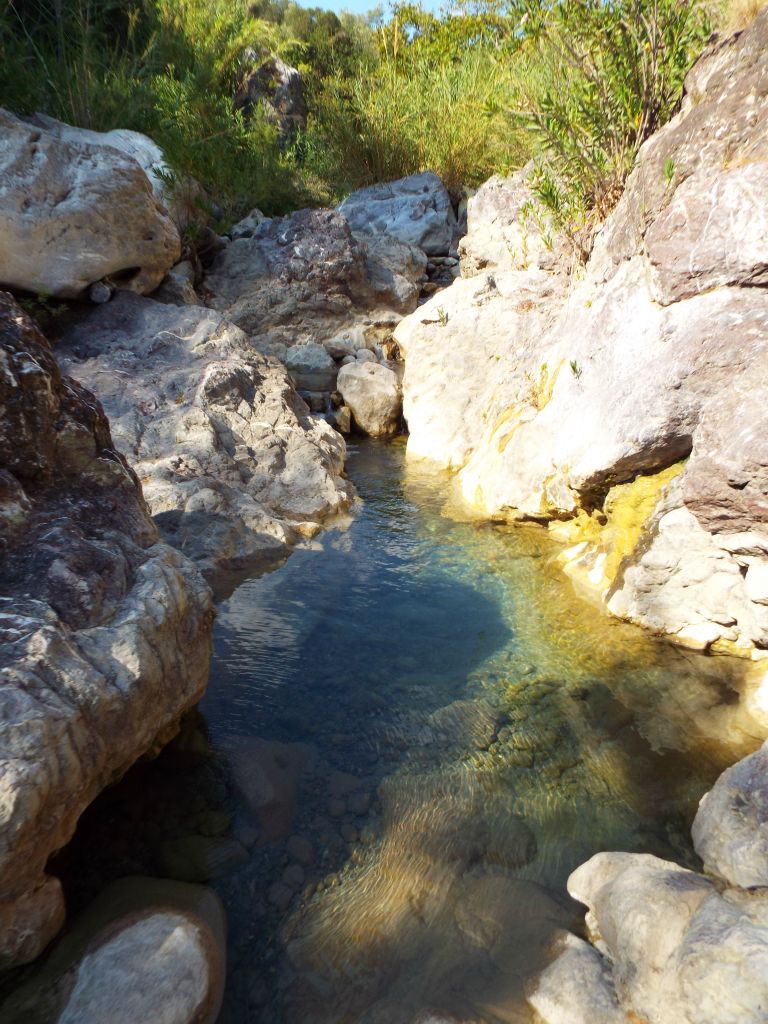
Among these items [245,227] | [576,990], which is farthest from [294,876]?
[245,227]

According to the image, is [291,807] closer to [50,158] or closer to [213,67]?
[50,158]

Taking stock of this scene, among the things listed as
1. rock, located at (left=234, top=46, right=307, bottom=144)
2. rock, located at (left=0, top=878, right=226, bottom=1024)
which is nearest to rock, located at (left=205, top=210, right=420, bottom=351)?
rock, located at (left=234, top=46, right=307, bottom=144)

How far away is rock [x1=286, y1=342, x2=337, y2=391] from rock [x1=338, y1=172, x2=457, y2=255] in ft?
12.2

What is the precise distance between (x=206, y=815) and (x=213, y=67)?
38.3ft

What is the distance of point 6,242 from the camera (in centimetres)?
550

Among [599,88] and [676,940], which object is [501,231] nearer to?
[599,88]

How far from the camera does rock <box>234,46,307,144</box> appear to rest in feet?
44.1

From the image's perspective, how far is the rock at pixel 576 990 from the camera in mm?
1638

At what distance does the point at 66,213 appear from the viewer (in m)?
5.67

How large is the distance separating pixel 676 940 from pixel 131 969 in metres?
1.41

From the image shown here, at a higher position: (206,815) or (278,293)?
(278,293)

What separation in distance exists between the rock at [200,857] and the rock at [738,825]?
5.02 ft

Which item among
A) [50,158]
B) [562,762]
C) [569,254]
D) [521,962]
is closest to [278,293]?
[50,158]

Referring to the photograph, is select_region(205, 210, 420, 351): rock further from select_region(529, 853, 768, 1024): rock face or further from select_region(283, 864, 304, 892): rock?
select_region(529, 853, 768, 1024): rock face
